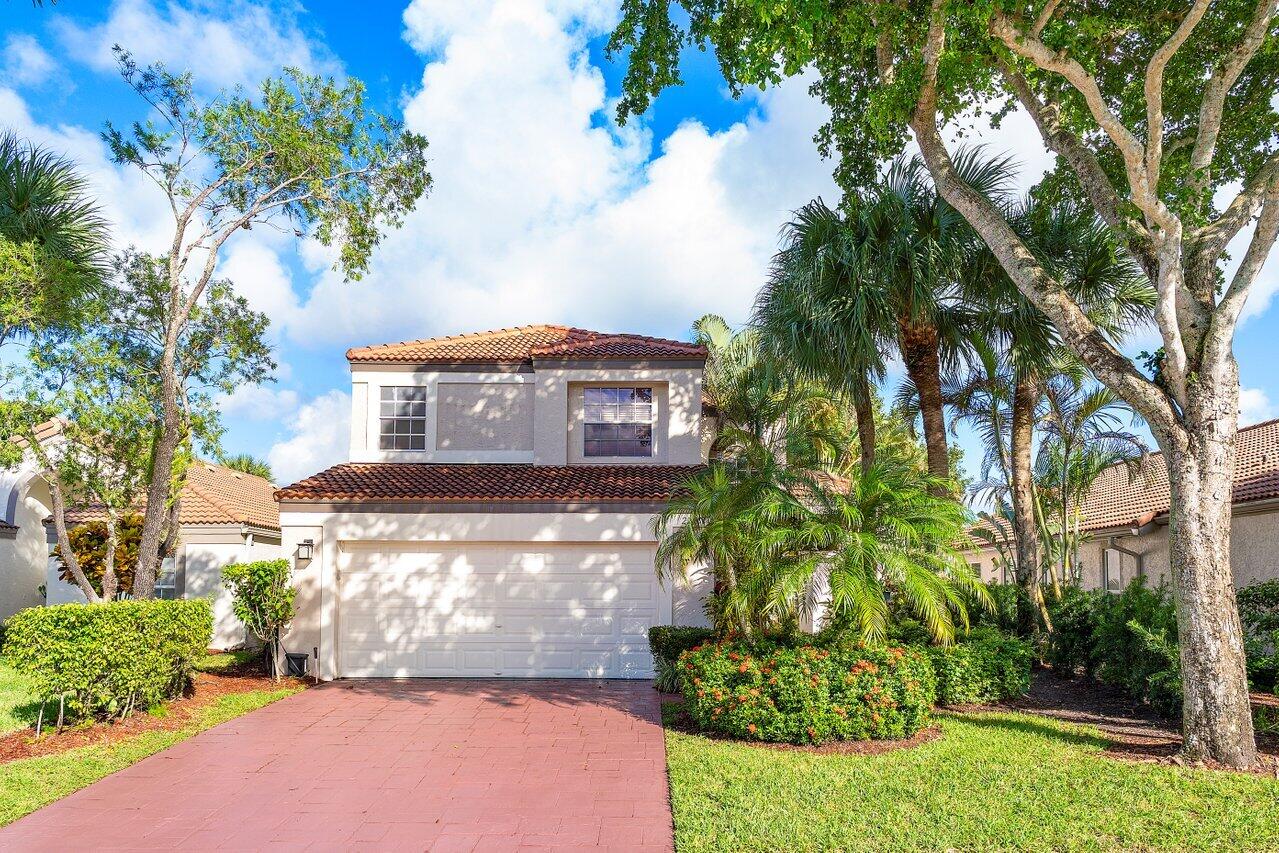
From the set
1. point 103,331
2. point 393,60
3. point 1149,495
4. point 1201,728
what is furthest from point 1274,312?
point 103,331

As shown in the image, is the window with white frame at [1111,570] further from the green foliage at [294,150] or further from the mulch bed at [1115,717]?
the green foliage at [294,150]

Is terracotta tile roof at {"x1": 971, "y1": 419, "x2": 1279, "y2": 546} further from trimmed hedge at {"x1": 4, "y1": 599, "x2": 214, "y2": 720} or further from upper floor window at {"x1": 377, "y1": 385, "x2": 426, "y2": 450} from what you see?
trimmed hedge at {"x1": 4, "y1": 599, "x2": 214, "y2": 720}

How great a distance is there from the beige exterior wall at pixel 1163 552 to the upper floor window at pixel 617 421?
6.59 metres

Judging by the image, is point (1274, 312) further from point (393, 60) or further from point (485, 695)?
point (393, 60)

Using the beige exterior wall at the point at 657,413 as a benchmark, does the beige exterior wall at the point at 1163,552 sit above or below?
below

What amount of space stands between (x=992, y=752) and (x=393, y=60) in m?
13.7

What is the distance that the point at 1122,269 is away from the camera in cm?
1142

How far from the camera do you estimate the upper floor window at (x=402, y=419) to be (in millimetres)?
16109

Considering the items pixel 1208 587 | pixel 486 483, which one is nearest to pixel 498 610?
pixel 486 483

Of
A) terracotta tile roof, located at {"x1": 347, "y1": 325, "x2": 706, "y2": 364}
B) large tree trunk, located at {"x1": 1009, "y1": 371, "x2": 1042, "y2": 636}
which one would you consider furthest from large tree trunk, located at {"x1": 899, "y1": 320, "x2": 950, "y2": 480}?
terracotta tile roof, located at {"x1": 347, "y1": 325, "x2": 706, "y2": 364}

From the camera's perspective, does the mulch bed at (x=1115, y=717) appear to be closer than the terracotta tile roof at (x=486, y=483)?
Yes

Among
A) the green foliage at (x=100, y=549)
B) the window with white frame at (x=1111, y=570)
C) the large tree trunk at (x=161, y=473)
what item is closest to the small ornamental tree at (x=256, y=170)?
the large tree trunk at (x=161, y=473)

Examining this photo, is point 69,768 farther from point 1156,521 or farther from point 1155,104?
point 1156,521

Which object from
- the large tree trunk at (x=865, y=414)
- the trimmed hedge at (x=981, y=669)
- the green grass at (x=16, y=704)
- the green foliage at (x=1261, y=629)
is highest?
the large tree trunk at (x=865, y=414)
